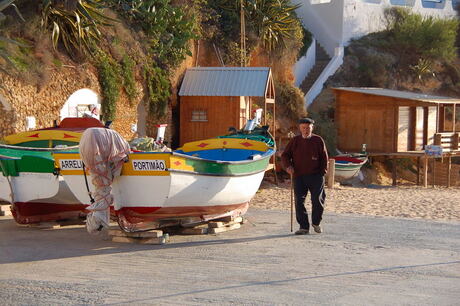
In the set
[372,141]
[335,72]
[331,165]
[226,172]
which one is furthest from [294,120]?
[226,172]

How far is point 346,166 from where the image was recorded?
24.5 meters

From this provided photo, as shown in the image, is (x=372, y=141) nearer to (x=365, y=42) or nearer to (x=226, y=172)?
(x=365, y=42)

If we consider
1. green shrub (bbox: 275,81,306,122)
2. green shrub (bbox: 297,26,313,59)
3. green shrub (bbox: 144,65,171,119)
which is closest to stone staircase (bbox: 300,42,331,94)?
green shrub (bbox: 297,26,313,59)

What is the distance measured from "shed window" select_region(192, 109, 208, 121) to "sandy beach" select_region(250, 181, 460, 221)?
2945 millimetres

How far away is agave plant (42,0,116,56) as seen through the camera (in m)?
16.9

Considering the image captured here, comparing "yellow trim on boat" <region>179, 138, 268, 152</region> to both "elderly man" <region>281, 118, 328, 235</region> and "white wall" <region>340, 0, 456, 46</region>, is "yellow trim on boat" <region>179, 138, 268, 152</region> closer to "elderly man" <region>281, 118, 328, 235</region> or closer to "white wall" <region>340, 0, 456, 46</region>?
"elderly man" <region>281, 118, 328, 235</region>

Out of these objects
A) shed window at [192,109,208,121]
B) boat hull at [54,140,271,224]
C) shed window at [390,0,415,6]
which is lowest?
boat hull at [54,140,271,224]

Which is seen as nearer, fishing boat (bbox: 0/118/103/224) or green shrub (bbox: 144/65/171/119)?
fishing boat (bbox: 0/118/103/224)

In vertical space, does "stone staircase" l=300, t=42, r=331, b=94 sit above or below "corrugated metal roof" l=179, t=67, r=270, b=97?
above

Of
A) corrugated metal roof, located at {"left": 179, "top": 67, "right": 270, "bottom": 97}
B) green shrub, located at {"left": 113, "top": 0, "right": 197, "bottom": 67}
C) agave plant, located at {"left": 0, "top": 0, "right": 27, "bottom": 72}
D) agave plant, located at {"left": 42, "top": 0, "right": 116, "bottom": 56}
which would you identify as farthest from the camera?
green shrub, located at {"left": 113, "top": 0, "right": 197, "bottom": 67}

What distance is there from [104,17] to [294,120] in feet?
36.9

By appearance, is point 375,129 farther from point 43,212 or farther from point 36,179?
point 36,179

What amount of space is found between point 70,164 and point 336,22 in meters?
27.7

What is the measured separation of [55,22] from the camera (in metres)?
17.2
